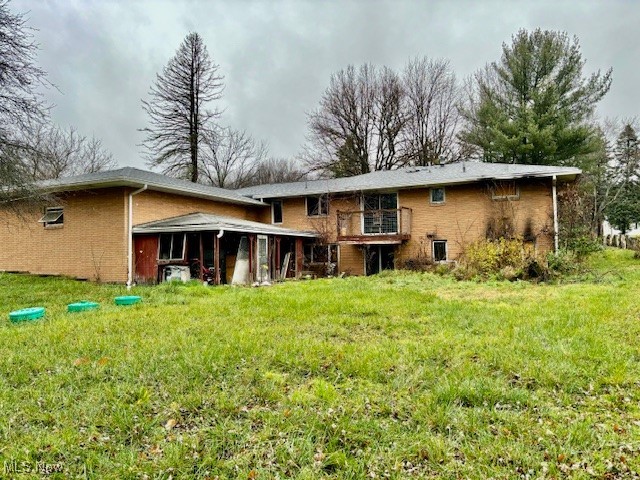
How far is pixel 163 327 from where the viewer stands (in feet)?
19.7

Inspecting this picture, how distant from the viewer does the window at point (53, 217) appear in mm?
14430

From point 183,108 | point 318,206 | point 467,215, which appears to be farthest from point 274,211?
point 183,108

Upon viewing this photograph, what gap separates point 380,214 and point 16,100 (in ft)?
43.9

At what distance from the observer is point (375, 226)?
18.3 metres

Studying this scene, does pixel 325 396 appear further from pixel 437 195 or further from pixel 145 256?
pixel 437 195

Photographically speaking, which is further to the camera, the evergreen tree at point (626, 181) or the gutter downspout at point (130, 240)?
the evergreen tree at point (626, 181)

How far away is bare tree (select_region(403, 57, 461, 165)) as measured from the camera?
91.8 ft

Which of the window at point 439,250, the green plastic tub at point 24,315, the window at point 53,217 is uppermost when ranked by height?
the window at point 53,217

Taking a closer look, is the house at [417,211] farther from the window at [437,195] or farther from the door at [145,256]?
the door at [145,256]

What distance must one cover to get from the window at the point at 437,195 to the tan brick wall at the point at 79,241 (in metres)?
12.2

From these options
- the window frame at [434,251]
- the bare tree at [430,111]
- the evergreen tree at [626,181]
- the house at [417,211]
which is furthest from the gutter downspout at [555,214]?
the evergreen tree at [626,181]

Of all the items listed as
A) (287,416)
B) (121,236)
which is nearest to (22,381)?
(287,416)

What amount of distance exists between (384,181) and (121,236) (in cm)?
1107

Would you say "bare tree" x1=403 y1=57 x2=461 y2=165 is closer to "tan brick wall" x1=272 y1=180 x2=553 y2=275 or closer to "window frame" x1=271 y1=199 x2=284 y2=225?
"tan brick wall" x1=272 y1=180 x2=553 y2=275
